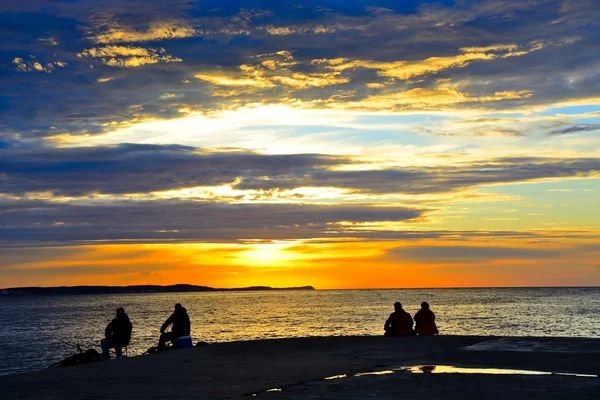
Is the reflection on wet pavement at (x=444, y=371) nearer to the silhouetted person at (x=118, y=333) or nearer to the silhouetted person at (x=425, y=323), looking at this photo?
the silhouetted person at (x=425, y=323)

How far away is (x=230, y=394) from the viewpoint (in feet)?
37.8

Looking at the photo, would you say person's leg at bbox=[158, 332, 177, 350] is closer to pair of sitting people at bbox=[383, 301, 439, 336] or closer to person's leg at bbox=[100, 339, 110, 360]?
person's leg at bbox=[100, 339, 110, 360]

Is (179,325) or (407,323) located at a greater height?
(179,325)

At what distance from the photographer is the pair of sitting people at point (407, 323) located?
2208cm

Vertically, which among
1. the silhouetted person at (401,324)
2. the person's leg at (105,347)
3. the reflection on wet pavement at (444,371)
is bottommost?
the reflection on wet pavement at (444,371)

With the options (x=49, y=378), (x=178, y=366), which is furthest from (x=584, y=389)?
(x=49, y=378)

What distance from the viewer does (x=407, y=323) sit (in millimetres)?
22109

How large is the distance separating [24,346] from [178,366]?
5401 cm

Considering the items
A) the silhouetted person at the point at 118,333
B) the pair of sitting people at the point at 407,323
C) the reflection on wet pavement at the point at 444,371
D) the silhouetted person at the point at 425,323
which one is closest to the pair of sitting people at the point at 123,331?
the silhouetted person at the point at 118,333

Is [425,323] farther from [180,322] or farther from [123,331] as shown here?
[123,331]

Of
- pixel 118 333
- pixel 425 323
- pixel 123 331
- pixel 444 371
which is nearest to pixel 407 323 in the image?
pixel 425 323

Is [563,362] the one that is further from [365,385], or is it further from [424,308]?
[424,308]

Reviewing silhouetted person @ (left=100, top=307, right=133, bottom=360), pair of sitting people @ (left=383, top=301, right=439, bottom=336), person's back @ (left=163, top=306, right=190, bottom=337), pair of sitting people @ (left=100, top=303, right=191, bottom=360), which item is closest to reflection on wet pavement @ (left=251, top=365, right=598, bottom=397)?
pair of sitting people @ (left=383, top=301, right=439, bottom=336)

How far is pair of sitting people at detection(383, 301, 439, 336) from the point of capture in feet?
72.4
